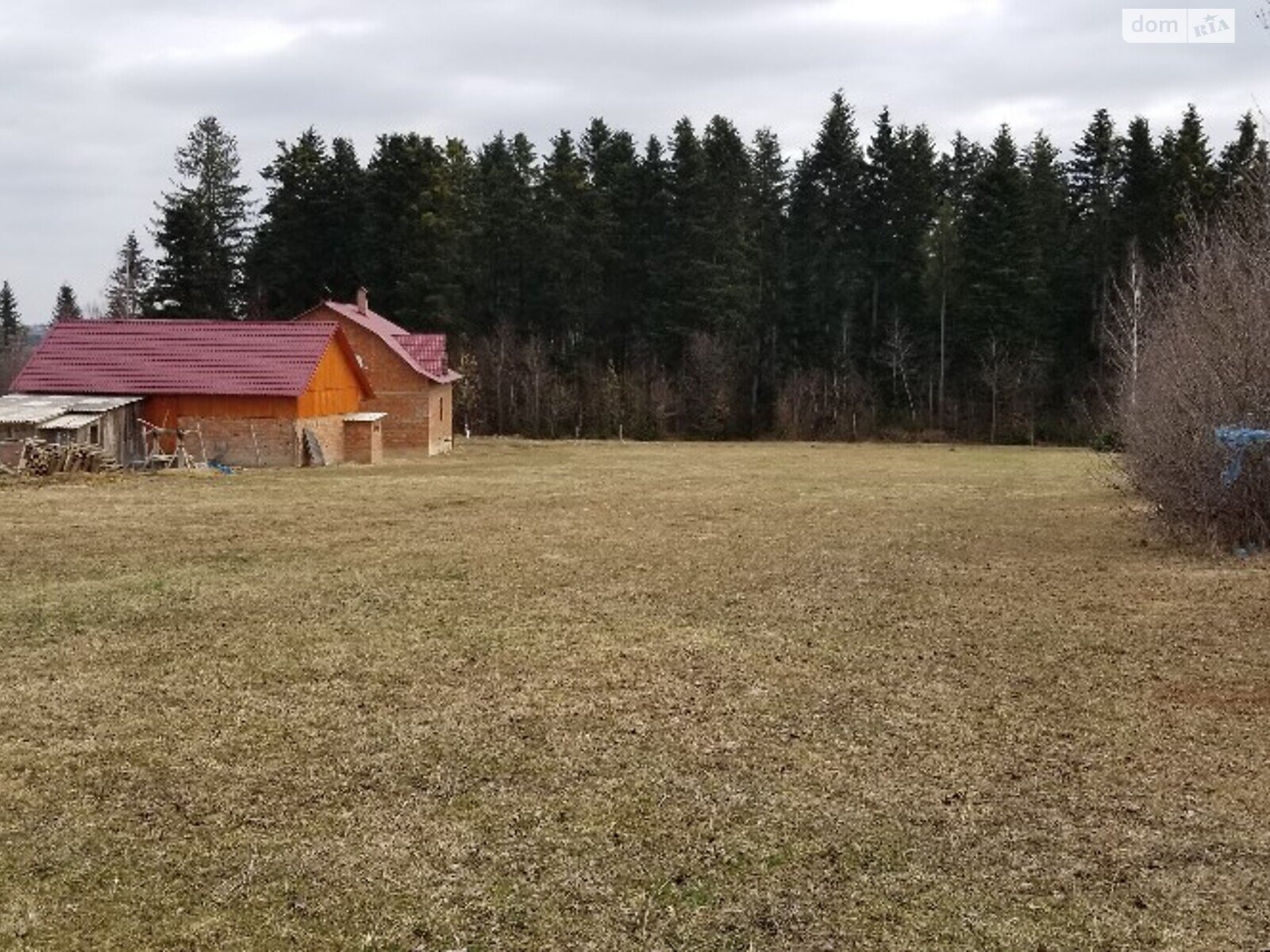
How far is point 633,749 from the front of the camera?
7.48 meters

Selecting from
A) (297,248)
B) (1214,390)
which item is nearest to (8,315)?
(297,248)

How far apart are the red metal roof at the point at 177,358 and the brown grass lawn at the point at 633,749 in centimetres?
1853

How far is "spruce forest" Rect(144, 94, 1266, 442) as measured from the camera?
5431 cm

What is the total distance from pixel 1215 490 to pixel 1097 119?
50.6 meters

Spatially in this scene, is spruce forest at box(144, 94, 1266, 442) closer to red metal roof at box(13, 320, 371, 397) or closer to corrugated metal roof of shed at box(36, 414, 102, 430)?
red metal roof at box(13, 320, 371, 397)

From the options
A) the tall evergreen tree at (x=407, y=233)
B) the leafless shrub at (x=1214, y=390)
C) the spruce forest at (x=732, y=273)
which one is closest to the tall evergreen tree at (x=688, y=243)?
the spruce forest at (x=732, y=273)

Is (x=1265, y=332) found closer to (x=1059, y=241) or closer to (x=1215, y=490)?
(x=1215, y=490)

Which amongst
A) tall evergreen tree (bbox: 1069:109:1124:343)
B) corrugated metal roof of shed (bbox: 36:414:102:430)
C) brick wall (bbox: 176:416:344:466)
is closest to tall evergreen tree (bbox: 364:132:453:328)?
brick wall (bbox: 176:416:344:466)

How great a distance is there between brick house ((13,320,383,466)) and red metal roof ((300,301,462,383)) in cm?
359

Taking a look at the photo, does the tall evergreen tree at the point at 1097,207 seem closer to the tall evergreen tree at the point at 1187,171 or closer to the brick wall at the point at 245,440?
the tall evergreen tree at the point at 1187,171

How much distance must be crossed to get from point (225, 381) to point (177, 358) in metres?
2.23

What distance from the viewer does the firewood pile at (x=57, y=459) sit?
96.3ft

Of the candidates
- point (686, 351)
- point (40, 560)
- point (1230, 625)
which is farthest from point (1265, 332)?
point (686, 351)

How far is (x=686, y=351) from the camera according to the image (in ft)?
188
